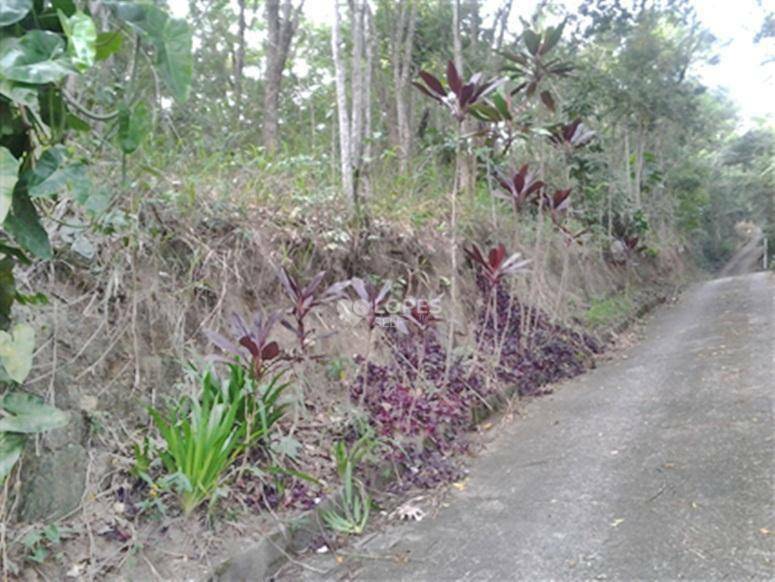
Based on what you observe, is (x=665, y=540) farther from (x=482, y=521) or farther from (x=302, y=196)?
(x=302, y=196)

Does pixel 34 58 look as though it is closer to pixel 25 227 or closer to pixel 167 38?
pixel 167 38

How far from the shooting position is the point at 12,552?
6.39 ft

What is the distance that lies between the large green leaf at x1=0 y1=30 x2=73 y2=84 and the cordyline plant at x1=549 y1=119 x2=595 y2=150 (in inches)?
209

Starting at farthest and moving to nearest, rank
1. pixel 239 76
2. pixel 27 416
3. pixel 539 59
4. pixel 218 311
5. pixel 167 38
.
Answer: pixel 239 76
pixel 539 59
pixel 218 311
pixel 27 416
pixel 167 38

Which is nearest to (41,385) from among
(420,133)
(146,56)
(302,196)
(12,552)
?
(12,552)

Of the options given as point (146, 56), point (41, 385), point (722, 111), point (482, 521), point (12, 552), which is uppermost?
point (722, 111)

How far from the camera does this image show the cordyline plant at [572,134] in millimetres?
5863

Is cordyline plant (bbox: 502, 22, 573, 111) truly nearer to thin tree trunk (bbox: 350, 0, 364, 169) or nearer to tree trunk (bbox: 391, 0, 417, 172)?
thin tree trunk (bbox: 350, 0, 364, 169)

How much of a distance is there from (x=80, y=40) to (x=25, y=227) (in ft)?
1.39

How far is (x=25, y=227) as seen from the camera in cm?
128

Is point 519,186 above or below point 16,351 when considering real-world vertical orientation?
above

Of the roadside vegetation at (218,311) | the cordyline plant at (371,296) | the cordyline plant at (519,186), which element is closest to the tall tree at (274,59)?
the roadside vegetation at (218,311)

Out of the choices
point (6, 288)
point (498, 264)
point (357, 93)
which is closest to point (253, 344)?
point (6, 288)

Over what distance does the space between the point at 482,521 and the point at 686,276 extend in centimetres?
1861
